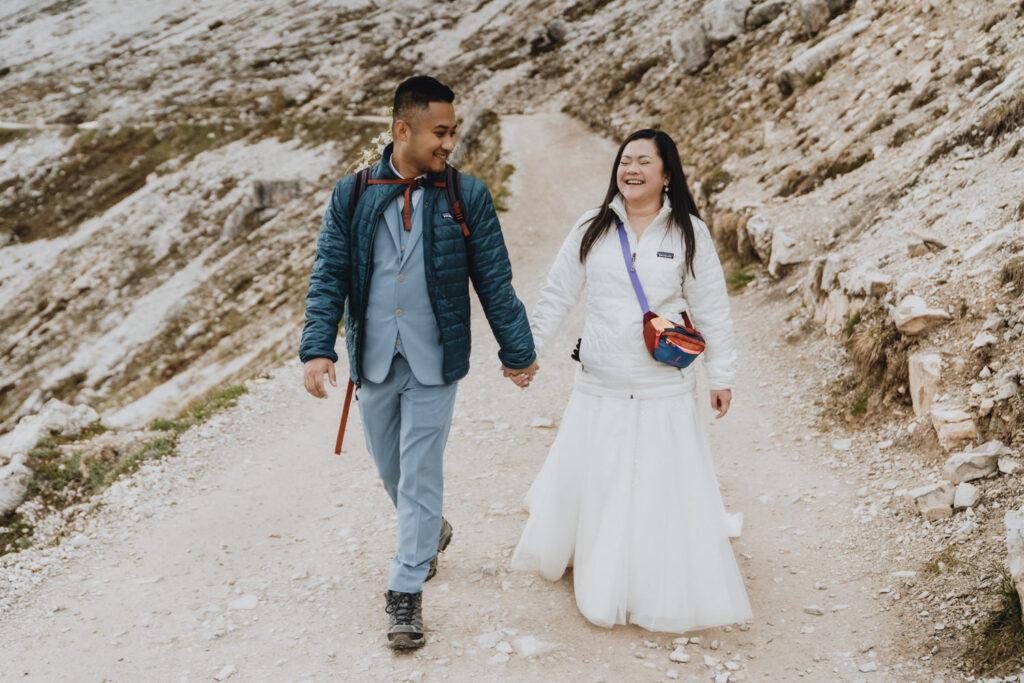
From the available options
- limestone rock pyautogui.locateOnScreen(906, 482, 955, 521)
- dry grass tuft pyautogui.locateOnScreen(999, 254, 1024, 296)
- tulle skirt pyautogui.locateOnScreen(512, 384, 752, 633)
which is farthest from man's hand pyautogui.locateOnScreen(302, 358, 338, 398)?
dry grass tuft pyautogui.locateOnScreen(999, 254, 1024, 296)

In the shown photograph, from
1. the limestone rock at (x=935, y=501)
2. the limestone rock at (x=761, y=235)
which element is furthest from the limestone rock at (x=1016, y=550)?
the limestone rock at (x=761, y=235)

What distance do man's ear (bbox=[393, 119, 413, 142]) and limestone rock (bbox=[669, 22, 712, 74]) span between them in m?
21.3

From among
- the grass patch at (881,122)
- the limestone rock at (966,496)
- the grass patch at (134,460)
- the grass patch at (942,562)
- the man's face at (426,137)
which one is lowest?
the grass patch at (942,562)

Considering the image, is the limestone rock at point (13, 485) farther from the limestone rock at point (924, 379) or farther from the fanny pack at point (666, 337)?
the limestone rock at point (924, 379)

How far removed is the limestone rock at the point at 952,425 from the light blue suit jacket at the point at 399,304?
4.06 metres

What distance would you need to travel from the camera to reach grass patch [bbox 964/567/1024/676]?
3.88 m

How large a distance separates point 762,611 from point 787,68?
14.9 metres

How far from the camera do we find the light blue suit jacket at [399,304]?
450 centimetres

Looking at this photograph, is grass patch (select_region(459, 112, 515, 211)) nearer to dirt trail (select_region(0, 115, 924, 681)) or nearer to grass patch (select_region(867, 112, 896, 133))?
grass patch (select_region(867, 112, 896, 133))

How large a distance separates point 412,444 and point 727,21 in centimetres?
2235

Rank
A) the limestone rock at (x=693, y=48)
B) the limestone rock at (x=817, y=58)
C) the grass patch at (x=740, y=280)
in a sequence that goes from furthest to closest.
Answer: the limestone rock at (x=693, y=48) < the limestone rock at (x=817, y=58) < the grass patch at (x=740, y=280)

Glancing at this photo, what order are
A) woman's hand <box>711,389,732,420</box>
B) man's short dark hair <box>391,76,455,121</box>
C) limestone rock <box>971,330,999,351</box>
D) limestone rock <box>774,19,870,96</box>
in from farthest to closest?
1. limestone rock <box>774,19,870,96</box>
2. limestone rock <box>971,330,999,351</box>
3. woman's hand <box>711,389,732,420</box>
4. man's short dark hair <box>391,76,455,121</box>

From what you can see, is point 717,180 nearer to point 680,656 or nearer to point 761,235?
point 761,235

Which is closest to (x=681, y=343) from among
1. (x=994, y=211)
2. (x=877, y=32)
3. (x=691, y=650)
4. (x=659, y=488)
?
(x=659, y=488)
